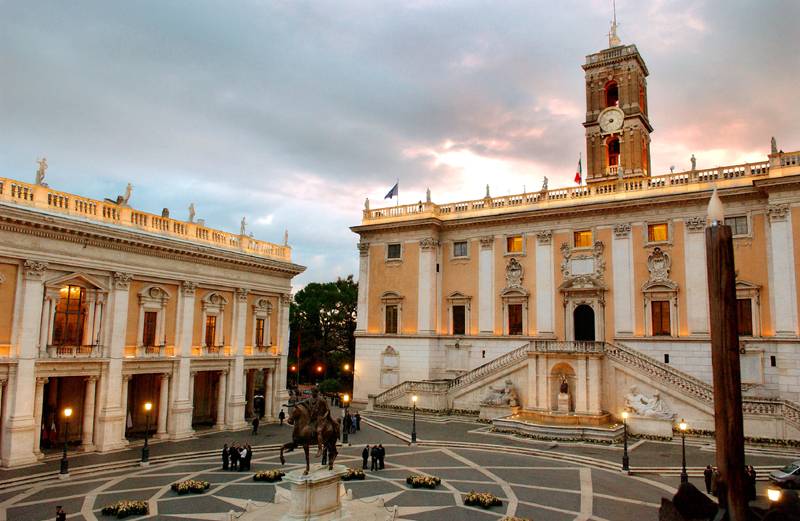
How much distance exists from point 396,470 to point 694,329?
22603 millimetres

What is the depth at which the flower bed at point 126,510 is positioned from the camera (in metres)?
18.7

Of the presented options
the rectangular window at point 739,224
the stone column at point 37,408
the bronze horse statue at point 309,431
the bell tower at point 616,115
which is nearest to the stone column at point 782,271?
the rectangular window at point 739,224

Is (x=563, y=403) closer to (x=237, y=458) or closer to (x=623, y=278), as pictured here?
(x=623, y=278)

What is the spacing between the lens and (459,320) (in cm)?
4581

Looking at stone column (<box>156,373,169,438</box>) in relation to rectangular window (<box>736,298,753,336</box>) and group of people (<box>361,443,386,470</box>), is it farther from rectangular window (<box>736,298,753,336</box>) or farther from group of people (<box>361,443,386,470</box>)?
rectangular window (<box>736,298,753,336</box>)

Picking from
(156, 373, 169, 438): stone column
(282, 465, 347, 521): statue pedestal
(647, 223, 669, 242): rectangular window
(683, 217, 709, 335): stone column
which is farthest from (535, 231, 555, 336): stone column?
(282, 465, 347, 521): statue pedestal

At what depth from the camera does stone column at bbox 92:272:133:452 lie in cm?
2862

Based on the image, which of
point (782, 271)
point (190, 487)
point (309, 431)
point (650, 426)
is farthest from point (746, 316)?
point (190, 487)

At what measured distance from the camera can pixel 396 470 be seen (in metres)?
25.4

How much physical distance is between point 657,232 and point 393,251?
20.5 metres

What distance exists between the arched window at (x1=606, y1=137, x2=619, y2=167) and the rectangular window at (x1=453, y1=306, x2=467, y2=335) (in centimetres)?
1866

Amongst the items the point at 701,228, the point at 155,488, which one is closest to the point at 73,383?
the point at 155,488

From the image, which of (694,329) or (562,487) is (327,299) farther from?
(562,487)

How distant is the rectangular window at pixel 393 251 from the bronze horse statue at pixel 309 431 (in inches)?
1215
